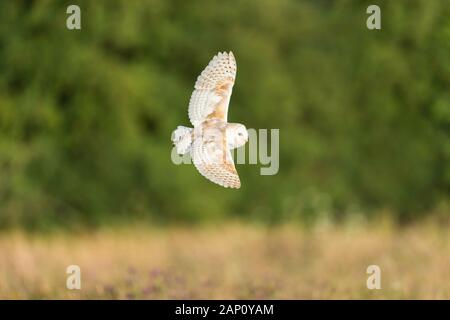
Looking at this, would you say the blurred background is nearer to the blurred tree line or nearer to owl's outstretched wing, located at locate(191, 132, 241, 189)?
the blurred tree line

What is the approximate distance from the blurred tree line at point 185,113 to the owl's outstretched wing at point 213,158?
539 cm

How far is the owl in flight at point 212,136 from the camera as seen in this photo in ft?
8.14

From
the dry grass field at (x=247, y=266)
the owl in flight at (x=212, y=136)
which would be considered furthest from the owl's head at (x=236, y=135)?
the dry grass field at (x=247, y=266)

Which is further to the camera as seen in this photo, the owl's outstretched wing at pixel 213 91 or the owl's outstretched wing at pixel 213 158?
the owl's outstretched wing at pixel 213 91

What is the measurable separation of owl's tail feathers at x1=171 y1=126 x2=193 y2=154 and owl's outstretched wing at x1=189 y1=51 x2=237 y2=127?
8 cm

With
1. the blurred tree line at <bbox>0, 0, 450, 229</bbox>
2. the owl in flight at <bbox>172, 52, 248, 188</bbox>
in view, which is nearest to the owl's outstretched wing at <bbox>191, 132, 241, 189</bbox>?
the owl in flight at <bbox>172, 52, 248, 188</bbox>

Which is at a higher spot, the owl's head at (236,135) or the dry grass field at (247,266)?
the owl's head at (236,135)

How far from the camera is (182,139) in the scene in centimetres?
257

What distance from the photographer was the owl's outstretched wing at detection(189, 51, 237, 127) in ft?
8.84

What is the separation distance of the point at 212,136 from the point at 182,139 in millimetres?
94

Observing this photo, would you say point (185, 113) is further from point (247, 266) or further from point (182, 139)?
point (182, 139)

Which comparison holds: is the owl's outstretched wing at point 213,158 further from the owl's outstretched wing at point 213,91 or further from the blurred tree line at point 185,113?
the blurred tree line at point 185,113

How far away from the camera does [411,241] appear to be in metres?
6.36
